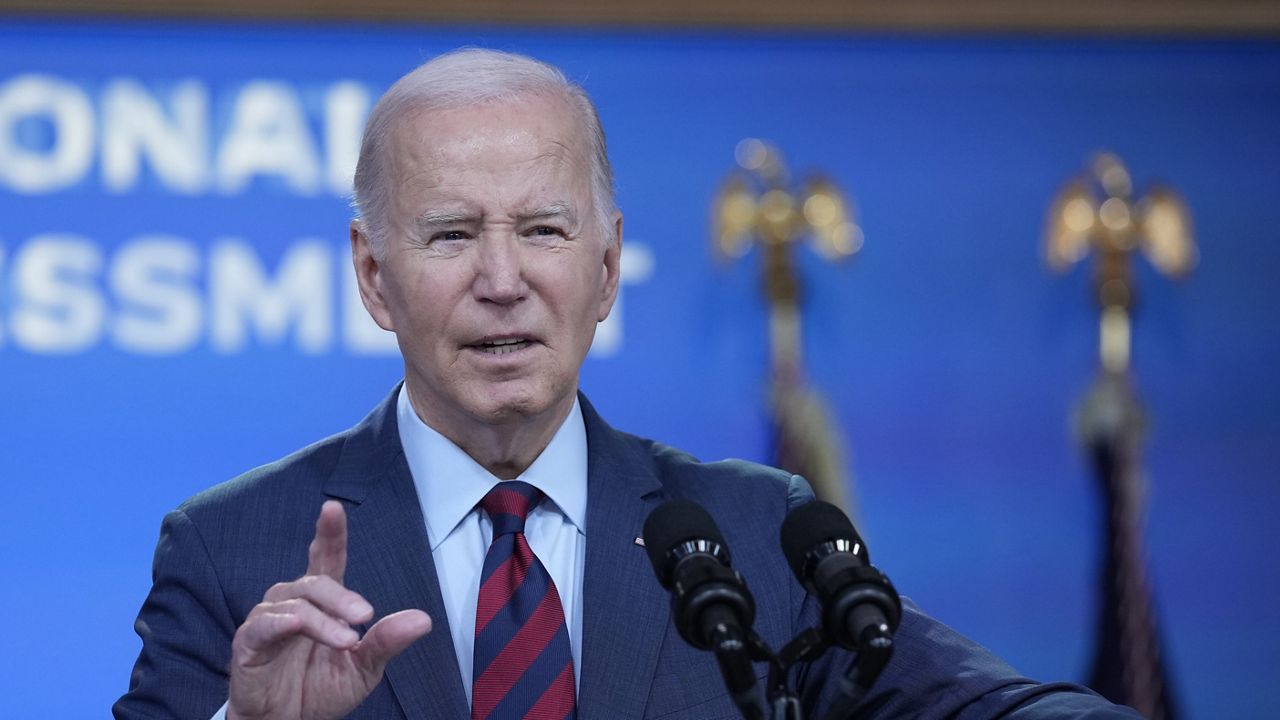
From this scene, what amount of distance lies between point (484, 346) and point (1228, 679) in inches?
110

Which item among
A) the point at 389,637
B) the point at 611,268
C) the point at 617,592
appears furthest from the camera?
the point at 611,268

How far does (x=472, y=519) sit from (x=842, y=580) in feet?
2.25

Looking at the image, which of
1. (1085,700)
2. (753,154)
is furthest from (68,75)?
(1085,700)

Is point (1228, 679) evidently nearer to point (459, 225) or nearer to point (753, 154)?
point (753, 154)

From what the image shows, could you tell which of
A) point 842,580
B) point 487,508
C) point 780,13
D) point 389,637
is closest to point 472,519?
point 487,508

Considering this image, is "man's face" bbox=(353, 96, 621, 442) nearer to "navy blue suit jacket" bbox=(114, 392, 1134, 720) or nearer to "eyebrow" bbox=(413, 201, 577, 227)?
"eyebrow" bbox=(413, 201, 577, 227)

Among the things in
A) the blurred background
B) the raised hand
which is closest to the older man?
the raised hand

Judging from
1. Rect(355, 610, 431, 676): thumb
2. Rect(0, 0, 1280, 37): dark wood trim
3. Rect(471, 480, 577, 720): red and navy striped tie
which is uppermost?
Rect(0, 0, 1280, 37): dark wood trim

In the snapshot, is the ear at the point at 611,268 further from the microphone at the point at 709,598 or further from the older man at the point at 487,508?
the microphone at the point at 709,598

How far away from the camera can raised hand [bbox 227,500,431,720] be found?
1.32 meters

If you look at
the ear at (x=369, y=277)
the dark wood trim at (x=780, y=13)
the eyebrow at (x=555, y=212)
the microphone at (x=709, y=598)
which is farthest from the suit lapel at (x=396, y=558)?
the dark wood trim at (x=780, y=13)

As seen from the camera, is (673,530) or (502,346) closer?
(673,530)

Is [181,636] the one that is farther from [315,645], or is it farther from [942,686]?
[942,686]

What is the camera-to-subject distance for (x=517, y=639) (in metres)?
1.68
